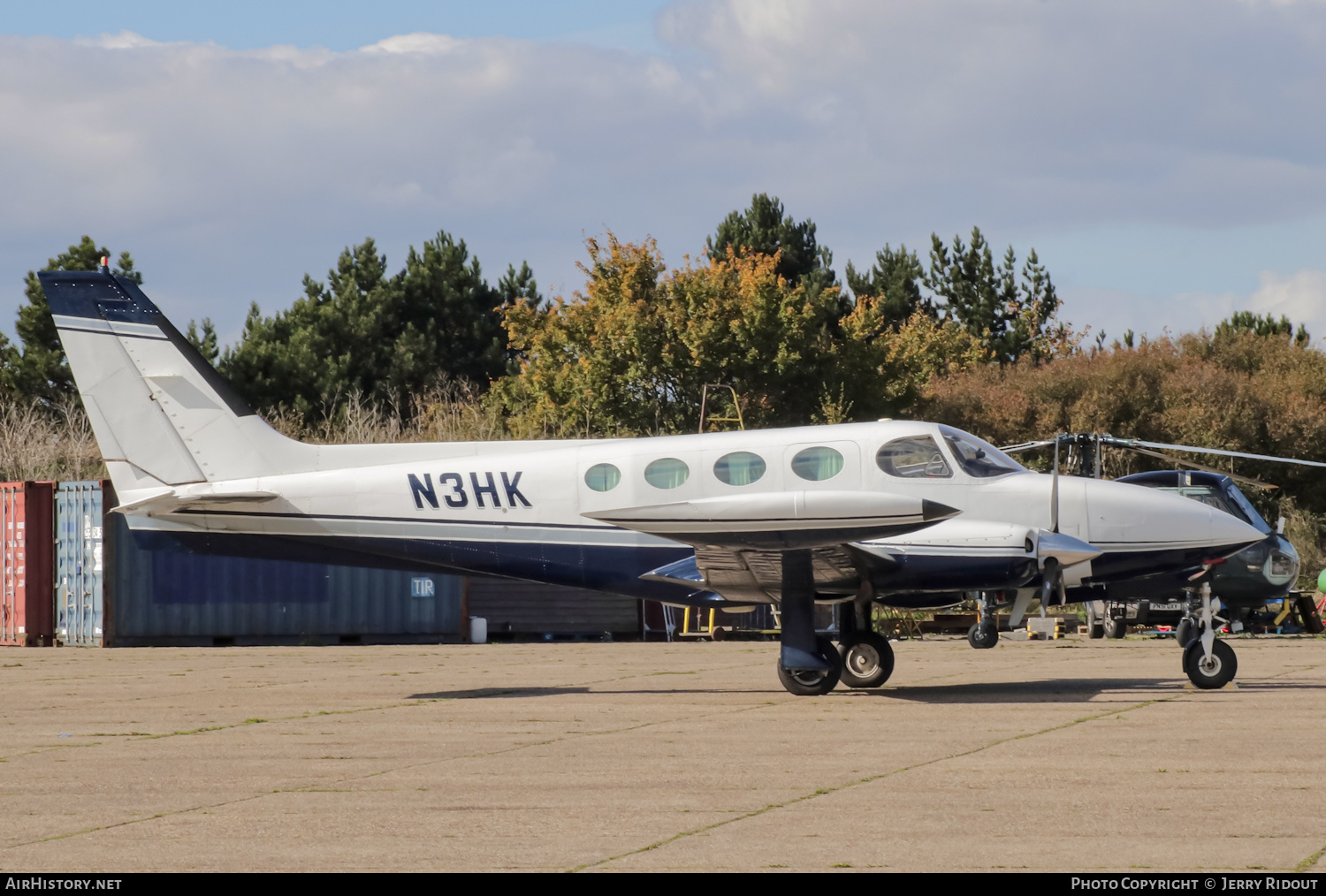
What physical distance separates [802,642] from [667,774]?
579 centimetres

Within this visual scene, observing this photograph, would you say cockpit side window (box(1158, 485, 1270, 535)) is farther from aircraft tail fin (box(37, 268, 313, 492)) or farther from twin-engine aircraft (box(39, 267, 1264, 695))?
aircraft tail fin (box(37, 268, 313, 492))

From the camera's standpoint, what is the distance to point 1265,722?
1287cm

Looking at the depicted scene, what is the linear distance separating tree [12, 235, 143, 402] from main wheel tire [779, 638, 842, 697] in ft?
151

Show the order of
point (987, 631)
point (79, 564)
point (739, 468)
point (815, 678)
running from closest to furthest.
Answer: point (739, 468)
point (815, 678)
point (987, 631)
point (79, 564)

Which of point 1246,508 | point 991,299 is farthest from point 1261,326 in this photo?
point 1246,508

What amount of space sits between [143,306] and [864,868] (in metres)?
13.3

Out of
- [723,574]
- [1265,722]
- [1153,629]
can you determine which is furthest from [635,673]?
[1153,629]

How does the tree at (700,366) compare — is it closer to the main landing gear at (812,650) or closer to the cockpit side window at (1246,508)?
the cockpit side window at (1246,508)

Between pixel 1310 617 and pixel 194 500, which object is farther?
pixel 1310 617

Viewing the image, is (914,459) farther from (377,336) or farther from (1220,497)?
(377,336)

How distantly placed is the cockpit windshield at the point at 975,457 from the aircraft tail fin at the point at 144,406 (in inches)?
296

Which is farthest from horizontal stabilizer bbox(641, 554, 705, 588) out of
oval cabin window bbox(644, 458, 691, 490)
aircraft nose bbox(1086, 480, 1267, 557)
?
aircraft nose bbox(1086, 480, 1267, 557)

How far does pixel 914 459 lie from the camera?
622 inches
